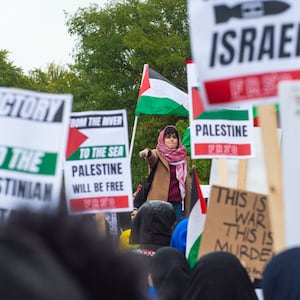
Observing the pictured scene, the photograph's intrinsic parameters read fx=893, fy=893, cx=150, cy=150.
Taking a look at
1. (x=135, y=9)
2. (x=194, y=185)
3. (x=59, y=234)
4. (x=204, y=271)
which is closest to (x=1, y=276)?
(x=59, y=234)

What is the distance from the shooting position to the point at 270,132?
3180 mm

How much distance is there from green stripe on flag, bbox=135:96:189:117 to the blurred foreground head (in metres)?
10.2

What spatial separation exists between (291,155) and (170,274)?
179 cm

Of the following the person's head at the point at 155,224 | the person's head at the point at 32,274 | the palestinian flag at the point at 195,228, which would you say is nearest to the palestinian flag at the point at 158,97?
the person's head at the point at 155,224

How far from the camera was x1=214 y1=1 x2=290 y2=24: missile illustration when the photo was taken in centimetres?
323

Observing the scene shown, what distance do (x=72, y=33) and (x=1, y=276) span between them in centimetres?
3387

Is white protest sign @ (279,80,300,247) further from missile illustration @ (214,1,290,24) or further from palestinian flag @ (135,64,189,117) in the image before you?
palestinian flag @ (135,64,189,117)

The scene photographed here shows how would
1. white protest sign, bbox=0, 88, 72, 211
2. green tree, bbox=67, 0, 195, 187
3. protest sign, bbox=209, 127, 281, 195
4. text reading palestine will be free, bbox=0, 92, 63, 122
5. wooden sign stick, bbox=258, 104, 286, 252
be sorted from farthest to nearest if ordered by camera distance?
green tree, bbox=67, 0, 195, 187
protest sign, bbox=209, 127, 281, 195
text reading palestine will be free, bbox=0, 92, 63, 122
white protest sign, bbox=0, 88, 72, 211
wooden sign stick, bbox=258, 104, 286, 252

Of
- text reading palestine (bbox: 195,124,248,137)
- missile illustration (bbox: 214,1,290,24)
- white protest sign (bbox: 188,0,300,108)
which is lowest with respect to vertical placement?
text reading palestine (bbox: 195,124,248,137)

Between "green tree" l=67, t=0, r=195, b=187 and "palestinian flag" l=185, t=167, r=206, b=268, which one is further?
"green tree" l=67, t=0, r=195, b=187

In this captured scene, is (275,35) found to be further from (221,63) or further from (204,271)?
(204,271)

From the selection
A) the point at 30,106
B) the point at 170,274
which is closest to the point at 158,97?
the point at 170,274

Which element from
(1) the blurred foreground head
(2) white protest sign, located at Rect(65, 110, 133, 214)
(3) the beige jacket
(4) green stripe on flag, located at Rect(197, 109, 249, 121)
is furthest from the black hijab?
(3) the beige jacket

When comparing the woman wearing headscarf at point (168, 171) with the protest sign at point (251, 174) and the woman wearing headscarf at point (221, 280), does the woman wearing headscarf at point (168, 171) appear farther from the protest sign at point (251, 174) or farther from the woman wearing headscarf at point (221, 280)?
the woman wearing headscarf at point (221, 280)
